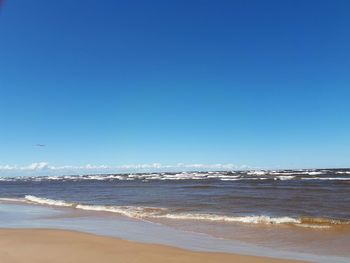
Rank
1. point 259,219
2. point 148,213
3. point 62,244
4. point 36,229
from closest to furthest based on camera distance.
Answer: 1. point 62,244
2. point 36,229
3. point 259,219
4. point 148,213

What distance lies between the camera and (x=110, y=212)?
18172mm

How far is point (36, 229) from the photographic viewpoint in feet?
40.2

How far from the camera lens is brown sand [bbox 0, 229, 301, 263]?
7773 mm

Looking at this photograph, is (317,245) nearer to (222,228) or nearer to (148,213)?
(222,228)

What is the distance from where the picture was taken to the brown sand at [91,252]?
777 centimetres

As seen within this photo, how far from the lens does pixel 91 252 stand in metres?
8.52

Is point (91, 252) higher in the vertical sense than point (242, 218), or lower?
lower

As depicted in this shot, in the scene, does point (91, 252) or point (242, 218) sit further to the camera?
point (242, 218)

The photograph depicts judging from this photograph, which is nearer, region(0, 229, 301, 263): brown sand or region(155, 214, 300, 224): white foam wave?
region(0, 229, 301, 263): brown sand

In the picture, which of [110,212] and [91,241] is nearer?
[91,241]

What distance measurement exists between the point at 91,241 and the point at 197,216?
21.4ft

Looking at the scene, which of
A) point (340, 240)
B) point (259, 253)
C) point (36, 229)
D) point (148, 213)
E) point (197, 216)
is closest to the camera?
point (259, 253)

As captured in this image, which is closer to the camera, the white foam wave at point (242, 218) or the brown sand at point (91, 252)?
the brown sand at point (91, 252)

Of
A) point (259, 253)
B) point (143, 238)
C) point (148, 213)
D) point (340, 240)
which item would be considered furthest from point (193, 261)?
point (148, 213)
